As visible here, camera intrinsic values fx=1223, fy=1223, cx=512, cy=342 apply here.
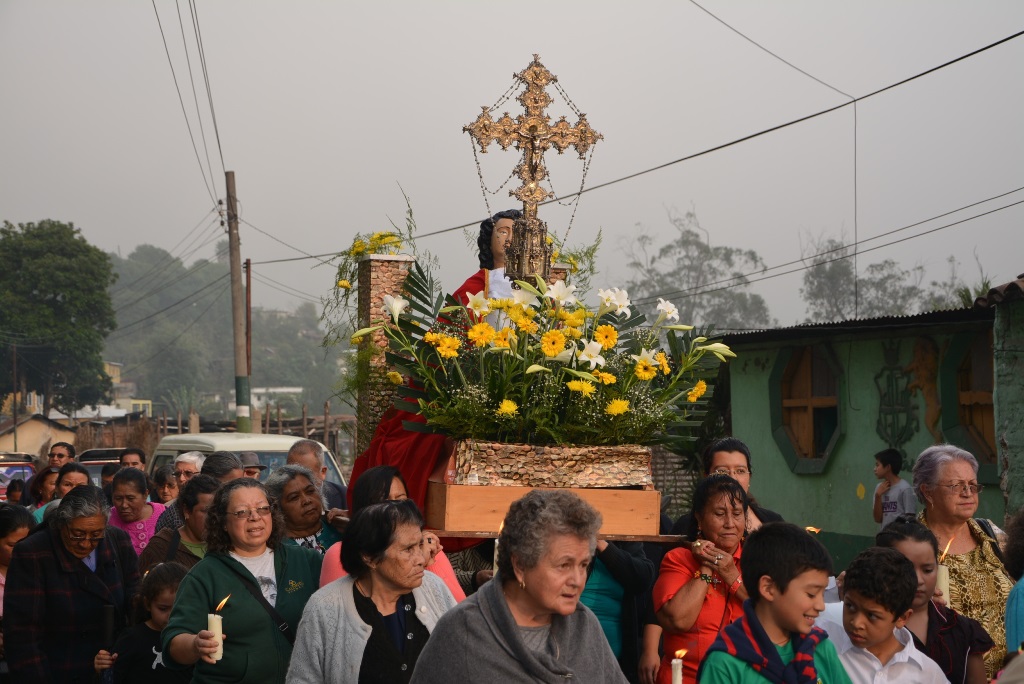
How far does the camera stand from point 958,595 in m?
4.97

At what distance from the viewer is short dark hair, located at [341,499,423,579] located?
13.3 ft

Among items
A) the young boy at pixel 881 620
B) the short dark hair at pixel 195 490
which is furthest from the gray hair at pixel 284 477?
the young boy at pixel 881 620

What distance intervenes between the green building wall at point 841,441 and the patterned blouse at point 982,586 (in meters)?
7.78

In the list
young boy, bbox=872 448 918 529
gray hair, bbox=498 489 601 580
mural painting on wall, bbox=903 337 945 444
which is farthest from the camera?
mural painting on wall, bbox=903 337 945 444

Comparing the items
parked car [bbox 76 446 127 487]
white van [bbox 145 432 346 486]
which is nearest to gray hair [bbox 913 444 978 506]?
white van [bbox 145 432 346 486]

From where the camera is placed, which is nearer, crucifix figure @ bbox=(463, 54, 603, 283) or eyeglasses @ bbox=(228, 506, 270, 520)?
eyeglasses @ bbox=(228, 506, 270, 520)

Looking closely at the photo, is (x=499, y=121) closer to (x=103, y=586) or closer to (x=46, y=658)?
(x=103, y=586)

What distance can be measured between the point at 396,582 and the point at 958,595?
239 cm

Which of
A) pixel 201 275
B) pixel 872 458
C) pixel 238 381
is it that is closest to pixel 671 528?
pixel 872 458

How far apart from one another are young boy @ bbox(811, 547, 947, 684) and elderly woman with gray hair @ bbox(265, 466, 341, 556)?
8.98ft

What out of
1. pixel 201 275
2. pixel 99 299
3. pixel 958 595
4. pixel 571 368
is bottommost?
pixel 958 595

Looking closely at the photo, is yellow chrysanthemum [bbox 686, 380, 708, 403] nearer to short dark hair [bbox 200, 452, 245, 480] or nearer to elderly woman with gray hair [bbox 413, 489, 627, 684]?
elderly woman with gray hair [bbox 413, 489, 627, 684]

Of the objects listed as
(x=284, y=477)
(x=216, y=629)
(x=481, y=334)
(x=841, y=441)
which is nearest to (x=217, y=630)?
(x=216, y=629)

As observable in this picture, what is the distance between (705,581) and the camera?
14.7ft
